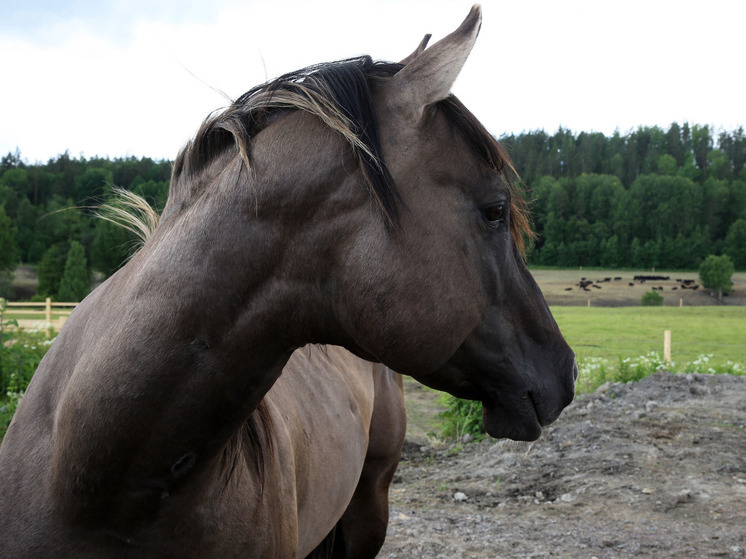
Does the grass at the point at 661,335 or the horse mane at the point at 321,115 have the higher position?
the horse mane at the point at 321,115

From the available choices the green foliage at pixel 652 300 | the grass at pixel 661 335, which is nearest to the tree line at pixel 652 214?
the green foliage at pixel 652 300

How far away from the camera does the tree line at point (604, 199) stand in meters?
45.9

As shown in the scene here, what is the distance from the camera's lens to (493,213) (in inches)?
58.1

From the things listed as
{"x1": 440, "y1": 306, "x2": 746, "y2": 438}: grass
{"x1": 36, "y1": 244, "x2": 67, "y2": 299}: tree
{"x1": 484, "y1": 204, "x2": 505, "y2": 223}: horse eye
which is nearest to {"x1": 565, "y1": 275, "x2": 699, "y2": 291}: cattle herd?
{"x1": 440, "y1": 306, "x2": 746, "y2": 438}: grass

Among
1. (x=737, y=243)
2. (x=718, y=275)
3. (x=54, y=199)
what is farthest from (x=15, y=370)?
(x=737, y=243)

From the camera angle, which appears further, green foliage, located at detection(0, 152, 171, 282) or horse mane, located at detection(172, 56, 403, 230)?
green foliage, located at detection(0, 152, 171, 282)

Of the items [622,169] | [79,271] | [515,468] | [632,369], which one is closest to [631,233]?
[622,169]

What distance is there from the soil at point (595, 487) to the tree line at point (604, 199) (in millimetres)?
38531

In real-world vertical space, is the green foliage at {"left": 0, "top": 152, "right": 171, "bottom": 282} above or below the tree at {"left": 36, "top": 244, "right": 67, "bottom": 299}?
above

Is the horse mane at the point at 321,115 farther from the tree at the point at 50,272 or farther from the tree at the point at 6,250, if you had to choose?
the tree at the point at 50,272

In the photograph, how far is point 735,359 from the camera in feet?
44.9

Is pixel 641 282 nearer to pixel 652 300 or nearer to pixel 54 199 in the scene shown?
pixel 652 300

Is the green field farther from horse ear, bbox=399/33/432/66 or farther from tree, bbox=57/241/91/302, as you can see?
tree, bbox=57/241/91/302

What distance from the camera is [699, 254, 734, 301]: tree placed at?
44.5 meters
